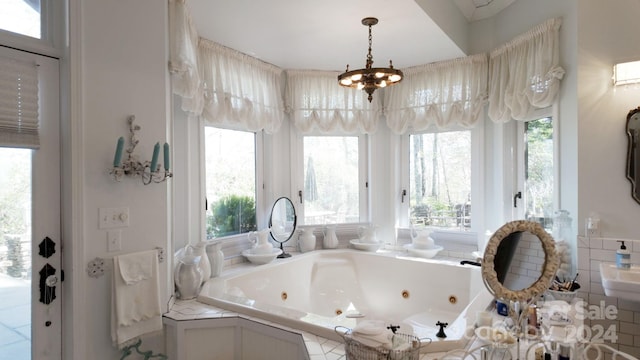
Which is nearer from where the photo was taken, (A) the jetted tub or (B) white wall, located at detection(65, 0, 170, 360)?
(B) white wall, located at detection(65, 0, 170, 360)

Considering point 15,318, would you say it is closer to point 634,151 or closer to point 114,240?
point 114,240

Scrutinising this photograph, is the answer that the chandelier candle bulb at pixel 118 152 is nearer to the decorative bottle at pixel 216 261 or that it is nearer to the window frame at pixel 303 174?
the decorative bottle at pixel 216 261

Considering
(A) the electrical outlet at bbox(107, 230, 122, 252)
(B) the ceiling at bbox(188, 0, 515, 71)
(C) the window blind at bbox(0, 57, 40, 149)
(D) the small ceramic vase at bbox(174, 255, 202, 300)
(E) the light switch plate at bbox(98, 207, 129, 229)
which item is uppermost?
(B) the ceiling at bbox(188, 0, 515, 71)

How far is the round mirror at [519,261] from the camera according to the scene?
1557 mm

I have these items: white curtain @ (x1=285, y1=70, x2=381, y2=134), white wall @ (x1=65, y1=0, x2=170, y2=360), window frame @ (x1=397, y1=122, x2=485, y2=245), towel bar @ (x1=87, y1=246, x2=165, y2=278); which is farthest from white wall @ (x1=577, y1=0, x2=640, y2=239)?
towel bar @ (x1=87, y1=246, x2=165, y2=278)

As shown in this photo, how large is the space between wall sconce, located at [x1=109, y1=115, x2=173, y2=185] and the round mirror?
5.73 ft

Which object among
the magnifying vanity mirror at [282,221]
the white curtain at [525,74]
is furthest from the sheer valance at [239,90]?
the white curtain at [525,74]

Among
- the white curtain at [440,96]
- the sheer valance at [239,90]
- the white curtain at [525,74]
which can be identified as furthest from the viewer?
the white curtain at [440,96]

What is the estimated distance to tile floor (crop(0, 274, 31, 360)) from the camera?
1603 mm

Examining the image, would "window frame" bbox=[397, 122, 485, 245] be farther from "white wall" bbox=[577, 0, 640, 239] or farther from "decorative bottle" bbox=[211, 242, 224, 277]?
"decorative bottle" bbox=[211, 242, 224, 277]

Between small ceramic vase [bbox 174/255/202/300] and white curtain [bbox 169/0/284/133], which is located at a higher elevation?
white curtain [bbox 169/0/284/133]

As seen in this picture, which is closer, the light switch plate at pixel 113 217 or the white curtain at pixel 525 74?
the light switch plate at pixel 113 217

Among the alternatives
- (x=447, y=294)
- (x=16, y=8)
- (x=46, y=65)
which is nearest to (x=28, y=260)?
(x=46, y=65)

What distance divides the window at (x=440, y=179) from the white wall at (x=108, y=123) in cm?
251
